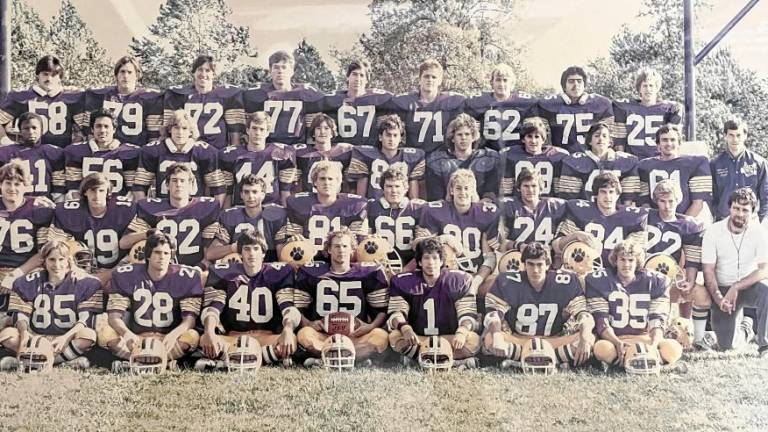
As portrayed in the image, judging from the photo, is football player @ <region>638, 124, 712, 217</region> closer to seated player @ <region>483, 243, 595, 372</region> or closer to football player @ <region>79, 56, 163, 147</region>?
seated player @ <region>483, 243, 595, 372</region>

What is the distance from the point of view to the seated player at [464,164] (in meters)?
2.23

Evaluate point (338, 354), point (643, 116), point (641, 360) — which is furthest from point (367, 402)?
point (643, 116)

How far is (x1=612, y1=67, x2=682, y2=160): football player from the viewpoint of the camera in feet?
7.46

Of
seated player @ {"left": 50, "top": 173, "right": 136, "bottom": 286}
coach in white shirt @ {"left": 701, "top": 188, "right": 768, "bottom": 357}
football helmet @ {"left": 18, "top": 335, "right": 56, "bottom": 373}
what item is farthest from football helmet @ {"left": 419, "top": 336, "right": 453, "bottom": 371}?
football helmet @ {"left": 18, "top": 335, "right": 56, "bottom": 373}

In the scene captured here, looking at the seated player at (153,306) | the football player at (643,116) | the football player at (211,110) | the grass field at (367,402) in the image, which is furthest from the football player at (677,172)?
the seated player at (153,306)

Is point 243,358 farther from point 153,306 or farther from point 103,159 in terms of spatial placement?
point 103,159

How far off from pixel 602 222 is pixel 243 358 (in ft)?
3.71

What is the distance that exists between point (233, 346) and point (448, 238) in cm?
70

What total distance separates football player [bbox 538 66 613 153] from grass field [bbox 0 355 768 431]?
690mm

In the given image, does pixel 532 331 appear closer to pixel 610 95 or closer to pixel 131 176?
pixel 610 95

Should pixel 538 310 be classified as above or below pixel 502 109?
below

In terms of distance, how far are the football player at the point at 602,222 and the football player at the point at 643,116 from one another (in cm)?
13

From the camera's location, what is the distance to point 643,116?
2.28 metres

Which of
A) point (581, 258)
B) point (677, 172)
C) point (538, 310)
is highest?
point (677, 172)
